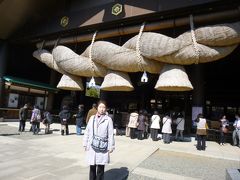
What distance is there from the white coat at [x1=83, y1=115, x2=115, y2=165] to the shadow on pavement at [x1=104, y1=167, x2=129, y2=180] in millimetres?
1180

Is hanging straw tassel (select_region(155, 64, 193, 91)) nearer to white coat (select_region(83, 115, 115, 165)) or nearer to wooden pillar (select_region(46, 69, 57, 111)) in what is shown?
white coat (select_region(83, 115, 115, 165))

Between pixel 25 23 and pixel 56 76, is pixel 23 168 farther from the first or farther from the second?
pixel 56 76

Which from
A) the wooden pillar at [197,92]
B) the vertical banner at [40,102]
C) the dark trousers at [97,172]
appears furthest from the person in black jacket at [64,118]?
the vertical banner at [40,102]

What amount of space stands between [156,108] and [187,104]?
239cm

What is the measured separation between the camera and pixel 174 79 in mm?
11000

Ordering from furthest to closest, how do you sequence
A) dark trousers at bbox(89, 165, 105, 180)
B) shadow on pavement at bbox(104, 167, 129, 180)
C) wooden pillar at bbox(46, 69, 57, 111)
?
wooden pillar at bbox(46, 69, 57, 111), shadow on pavement at bbox(104, 167, 129, 180), dark trousers at bbox(89, 165, 105, 180)

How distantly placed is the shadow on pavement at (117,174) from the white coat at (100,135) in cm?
118

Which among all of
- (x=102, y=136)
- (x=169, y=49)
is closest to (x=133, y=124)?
(x=169, y=49)

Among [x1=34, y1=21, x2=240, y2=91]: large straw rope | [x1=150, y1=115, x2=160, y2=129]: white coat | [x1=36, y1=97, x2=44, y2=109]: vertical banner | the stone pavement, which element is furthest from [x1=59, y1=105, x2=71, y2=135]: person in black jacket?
[x1=36, y1=97, x2=44, y2=109]: vertical banner

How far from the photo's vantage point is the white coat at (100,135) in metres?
4.61

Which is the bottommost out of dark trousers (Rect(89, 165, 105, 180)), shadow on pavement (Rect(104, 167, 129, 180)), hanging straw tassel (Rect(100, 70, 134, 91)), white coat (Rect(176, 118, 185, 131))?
shadow on pavement (Rect(104, 167, 129, 180))

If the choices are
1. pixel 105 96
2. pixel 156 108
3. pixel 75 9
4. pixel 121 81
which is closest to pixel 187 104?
pixel 156 108

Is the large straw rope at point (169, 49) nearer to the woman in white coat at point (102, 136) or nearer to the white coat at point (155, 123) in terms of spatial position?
the white coat at point (155, 123)

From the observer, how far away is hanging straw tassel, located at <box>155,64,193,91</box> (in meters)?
10.9
